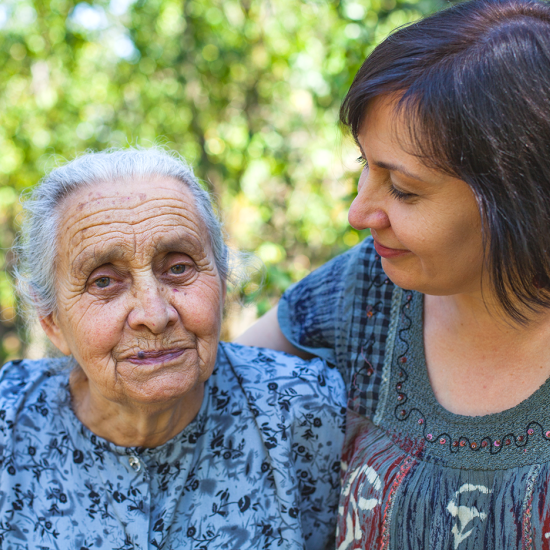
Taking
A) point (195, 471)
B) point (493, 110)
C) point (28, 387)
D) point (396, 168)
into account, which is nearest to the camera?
point (493, 110)

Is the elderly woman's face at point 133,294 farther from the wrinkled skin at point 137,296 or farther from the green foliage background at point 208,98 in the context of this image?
the green foliage background at point 208,98

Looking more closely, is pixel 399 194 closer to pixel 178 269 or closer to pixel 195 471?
pixel 178 269

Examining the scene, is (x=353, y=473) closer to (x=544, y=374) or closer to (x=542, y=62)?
(x=544, y=374)

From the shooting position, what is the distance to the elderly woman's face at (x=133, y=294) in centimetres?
173

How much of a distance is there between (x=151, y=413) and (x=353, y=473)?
0.68 m

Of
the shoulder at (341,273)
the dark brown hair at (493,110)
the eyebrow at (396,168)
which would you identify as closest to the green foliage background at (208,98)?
the shoulder at (341,273)

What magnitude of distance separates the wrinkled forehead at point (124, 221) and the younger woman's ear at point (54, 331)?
0.26 m

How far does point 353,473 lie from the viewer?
1.84 metres

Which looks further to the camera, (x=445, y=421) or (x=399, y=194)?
(x=445, y=421)

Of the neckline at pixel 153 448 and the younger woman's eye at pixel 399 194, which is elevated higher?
the younger woman's eye at pixel 399 194

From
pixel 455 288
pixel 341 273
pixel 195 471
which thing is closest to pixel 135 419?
pixel 195 471

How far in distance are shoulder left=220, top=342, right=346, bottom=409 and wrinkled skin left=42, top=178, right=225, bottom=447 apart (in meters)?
0.28

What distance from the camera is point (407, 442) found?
5.66 feet

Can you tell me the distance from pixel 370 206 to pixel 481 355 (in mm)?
581
